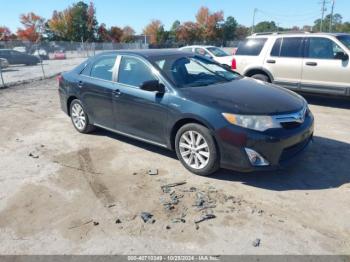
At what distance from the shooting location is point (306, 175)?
4.41m

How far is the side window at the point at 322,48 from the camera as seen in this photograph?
785 cm

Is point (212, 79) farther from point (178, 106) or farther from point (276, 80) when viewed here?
point (276, 80)

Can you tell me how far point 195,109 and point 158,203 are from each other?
1.25 metres

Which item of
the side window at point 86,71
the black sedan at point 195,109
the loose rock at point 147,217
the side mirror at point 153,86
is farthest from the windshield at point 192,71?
the loose rock at point 147,217

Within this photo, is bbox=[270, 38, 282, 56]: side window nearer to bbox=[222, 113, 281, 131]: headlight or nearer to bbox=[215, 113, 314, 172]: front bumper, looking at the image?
bbox=[215, 113, 314, 172]: front bumper

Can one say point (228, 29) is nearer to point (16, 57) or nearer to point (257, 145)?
point (16, 57)

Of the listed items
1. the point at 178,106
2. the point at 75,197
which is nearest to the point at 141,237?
the point at 75,197

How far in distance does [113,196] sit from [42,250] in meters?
1.09

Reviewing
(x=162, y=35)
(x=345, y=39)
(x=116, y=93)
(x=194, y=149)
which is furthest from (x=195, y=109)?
(x=162, y=35)

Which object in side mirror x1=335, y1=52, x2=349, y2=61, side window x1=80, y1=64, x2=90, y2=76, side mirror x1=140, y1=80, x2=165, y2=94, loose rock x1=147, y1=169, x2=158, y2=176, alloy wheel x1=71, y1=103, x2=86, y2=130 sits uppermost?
side mirror x1=335, y1=52, x2=349, y2=61

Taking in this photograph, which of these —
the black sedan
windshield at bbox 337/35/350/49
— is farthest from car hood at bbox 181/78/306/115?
windshield at bbox 337/35/350/49

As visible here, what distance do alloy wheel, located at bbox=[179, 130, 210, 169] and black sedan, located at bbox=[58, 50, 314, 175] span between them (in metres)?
0.01

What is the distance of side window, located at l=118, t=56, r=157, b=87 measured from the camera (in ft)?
16.3

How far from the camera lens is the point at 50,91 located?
12094mm
